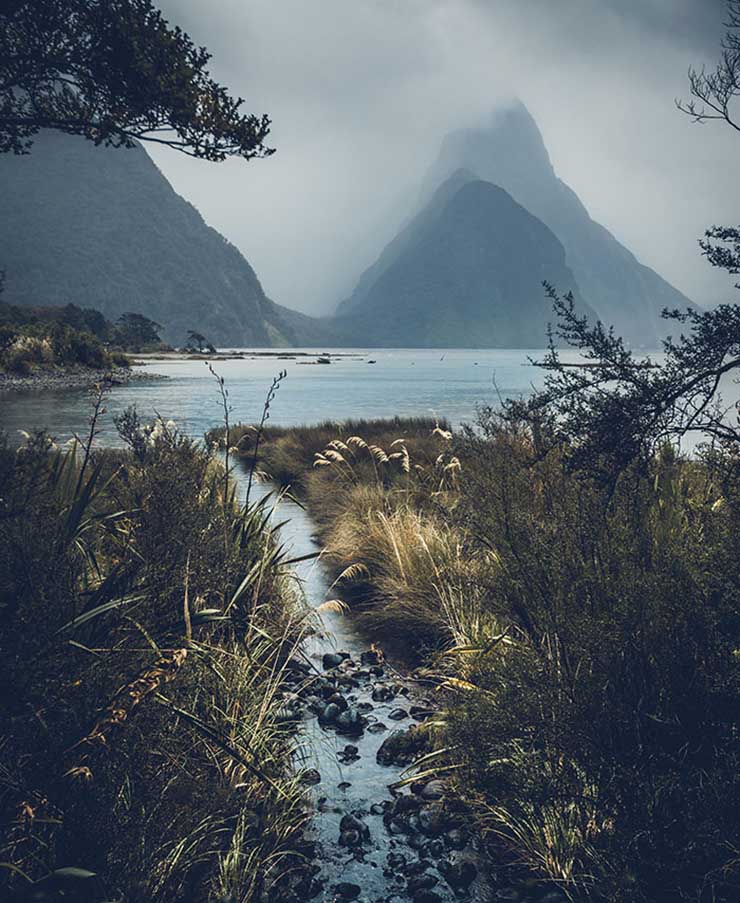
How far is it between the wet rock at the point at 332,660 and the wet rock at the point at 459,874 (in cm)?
263

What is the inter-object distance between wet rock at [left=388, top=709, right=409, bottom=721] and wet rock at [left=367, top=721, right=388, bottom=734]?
14 centimetres

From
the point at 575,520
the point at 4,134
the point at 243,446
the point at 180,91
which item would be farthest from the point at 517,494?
the point at 243,446

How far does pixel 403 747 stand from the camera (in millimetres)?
4320

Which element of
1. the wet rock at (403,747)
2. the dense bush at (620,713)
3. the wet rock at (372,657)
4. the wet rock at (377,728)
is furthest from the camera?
the wet rock at (372,657)

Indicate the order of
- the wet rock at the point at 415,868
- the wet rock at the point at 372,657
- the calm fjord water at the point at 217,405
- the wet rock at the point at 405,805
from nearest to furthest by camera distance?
the wet rock at the point at 415,868
the wet rock at the point at 405,805
the wet rock at the point at 372,657
the calm fjord water at the point at 217,405

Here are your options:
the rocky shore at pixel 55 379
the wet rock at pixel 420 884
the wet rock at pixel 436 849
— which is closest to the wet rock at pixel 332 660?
the wet rock at pixel 436 849

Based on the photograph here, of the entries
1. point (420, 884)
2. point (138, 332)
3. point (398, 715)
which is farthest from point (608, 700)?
point (138, 332)

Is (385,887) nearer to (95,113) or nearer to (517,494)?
(517,494)

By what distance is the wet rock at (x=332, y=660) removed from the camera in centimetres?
579

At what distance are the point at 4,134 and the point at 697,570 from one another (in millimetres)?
8205

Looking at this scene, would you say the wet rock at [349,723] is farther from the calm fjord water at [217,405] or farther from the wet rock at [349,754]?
the calm fjord water at [217,405]

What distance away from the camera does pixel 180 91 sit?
642 centimetres

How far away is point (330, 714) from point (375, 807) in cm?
111

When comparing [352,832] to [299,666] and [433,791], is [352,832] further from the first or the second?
[299,666]
